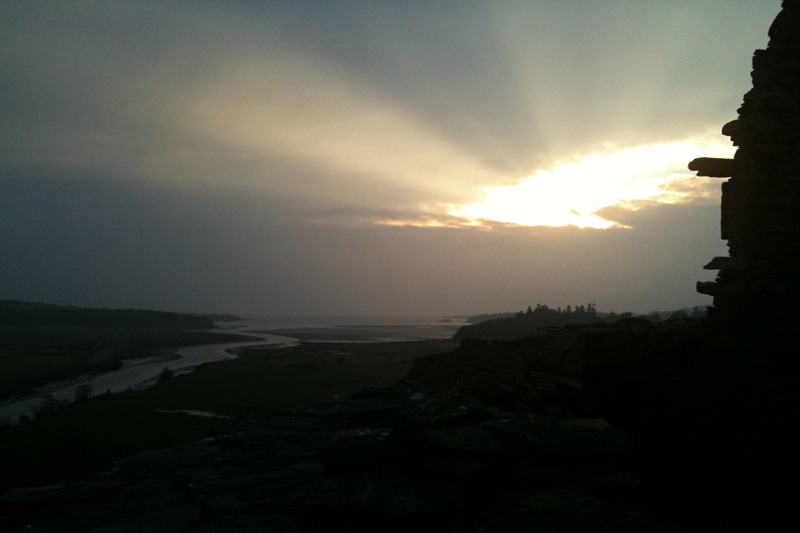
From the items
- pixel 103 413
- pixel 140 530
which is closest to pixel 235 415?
pixel 103 413

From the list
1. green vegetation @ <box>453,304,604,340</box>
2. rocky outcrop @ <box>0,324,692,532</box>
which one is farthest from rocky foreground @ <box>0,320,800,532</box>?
green vegetation @ <box>453,304,604,340</box>

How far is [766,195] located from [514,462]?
5529 millimetres

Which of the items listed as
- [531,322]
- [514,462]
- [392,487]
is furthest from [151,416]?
[531,322]

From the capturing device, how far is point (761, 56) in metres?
7.71

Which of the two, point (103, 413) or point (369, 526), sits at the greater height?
point (369, 526)

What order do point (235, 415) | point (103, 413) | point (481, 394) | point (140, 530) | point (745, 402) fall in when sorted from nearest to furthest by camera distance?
1. point (140, 530)
2. point (745, 402)
3. point (481, 394)
4. point (235, 415)
5. point (103, 413)

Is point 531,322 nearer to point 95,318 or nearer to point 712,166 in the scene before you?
point 712,166

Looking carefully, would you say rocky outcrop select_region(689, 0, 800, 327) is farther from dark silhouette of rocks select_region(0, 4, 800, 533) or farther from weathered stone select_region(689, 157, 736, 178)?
weathered stone select_region(689, 157, 736, 178)

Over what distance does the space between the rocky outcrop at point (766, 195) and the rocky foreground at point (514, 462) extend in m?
0.57

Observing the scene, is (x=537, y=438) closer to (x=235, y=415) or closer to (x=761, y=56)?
(x=761, y=56)

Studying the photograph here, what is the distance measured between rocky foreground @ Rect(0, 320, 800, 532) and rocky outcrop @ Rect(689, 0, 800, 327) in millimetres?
574

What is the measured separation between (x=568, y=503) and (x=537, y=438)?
0.92 meters

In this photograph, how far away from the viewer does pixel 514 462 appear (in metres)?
5.55

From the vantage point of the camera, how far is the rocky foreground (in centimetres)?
484
